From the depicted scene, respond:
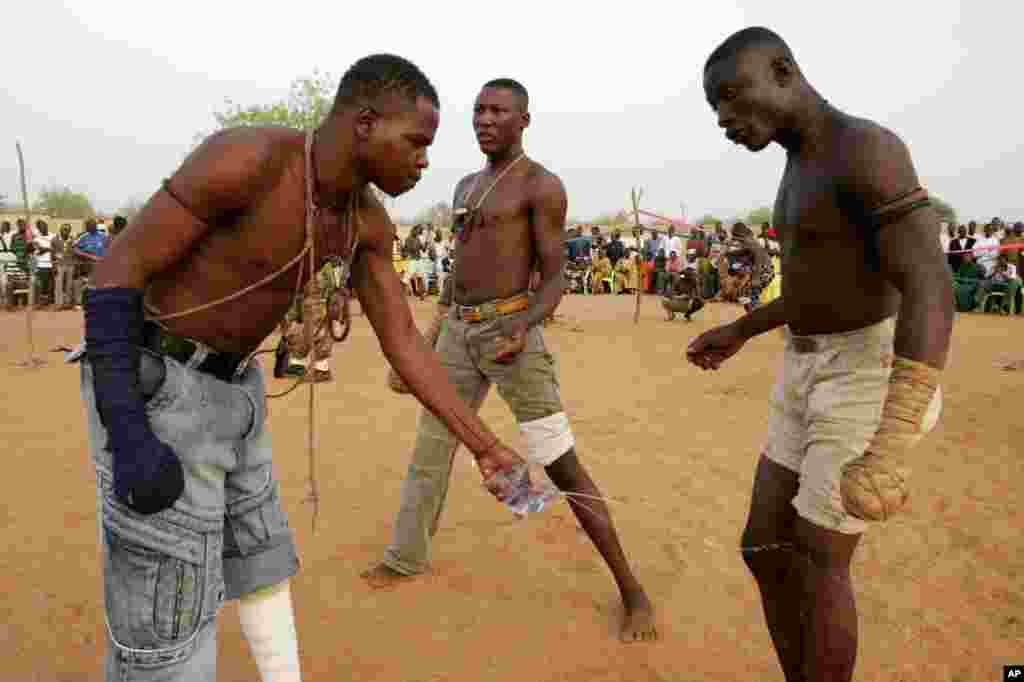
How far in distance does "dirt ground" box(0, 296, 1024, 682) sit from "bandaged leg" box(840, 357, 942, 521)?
55.8 inches

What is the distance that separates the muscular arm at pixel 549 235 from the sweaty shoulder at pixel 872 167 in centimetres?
156

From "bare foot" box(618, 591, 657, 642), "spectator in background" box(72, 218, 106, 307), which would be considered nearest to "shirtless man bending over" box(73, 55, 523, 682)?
"bare foot" box(618, 591, 657, 642)

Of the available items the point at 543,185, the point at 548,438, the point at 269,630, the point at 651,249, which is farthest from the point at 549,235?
the point at 651,249

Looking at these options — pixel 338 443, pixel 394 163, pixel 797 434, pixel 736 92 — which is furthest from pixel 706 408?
pixel 394 163

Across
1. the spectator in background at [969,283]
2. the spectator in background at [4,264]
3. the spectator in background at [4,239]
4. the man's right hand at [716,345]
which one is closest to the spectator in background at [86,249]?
the spectator in background at [4,264]

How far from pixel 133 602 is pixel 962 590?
11.5 feet

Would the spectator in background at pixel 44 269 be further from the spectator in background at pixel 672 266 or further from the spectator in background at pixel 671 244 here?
the spectator in background at pixel 671 244

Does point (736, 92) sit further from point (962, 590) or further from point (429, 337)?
point (962, 590)

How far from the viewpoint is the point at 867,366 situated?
2191mm

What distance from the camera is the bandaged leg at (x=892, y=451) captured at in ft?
5.80

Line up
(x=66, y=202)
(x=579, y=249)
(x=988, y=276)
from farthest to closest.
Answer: (x=66, y=202) → (x=579, y=249) → (x=988, y=276)

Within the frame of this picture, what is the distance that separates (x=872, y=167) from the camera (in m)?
1.95

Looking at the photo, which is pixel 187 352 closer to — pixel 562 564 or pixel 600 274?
pixel 562 564

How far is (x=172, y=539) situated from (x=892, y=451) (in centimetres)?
173
